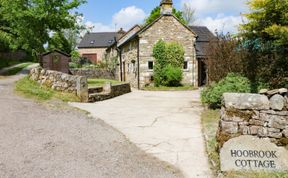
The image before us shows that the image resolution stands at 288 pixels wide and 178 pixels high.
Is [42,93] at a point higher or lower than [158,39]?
lower

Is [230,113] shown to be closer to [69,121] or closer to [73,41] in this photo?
[69,121]

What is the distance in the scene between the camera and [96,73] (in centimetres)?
3412

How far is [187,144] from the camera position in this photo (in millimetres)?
7145

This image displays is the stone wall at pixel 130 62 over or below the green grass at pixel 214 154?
over

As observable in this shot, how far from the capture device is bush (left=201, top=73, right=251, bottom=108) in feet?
36.0

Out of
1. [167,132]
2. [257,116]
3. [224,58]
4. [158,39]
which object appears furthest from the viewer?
[158,39]

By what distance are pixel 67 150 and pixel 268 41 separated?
8.70 m

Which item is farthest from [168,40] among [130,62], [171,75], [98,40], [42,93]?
[98,40]

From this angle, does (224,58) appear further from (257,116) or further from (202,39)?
(202,39)

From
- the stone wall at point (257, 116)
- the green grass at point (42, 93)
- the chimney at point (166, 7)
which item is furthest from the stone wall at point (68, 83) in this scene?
the chimney at point (166, 7)

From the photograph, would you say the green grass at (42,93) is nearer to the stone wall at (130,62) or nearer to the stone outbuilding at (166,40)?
the stone outbuilding at (166,40)

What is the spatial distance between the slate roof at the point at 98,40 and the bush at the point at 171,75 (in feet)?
110

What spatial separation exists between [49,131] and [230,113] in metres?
4.55

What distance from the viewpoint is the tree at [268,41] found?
1000 cm
